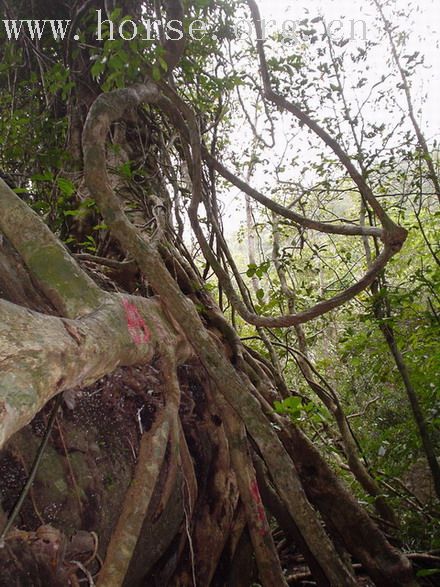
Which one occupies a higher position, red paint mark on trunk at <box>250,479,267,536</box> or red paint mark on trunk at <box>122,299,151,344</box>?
red paint mark on trunk at <box>122,299,151,344</box>

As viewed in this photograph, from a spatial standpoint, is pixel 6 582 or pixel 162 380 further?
pixel 162 380

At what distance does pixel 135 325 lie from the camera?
1.53 meters

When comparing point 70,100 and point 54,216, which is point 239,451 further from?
point 70,100

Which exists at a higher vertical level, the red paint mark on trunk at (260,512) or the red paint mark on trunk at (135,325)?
the red paint mark on trunk at (135,325)

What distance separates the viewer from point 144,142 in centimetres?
351

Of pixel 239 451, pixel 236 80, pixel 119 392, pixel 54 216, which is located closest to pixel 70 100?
pixel 54 216

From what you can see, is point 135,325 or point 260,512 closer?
point 135,325

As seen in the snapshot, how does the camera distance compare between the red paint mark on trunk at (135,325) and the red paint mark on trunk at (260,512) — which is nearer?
the red paint mark on trunk at (135,325)

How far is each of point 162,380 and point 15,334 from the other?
97 cm

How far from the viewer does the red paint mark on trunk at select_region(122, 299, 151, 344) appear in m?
1.49

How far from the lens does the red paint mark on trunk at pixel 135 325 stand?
149 cm

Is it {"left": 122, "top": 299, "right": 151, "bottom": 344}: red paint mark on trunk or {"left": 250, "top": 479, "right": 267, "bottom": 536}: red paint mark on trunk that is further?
{"left": 250, "top": 479, "right": 267, "bottom": 536}: red paint mark on trunk

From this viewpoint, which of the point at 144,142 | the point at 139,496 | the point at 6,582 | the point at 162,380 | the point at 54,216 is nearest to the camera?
the point at 6,582

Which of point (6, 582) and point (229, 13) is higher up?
point (229, 13)
